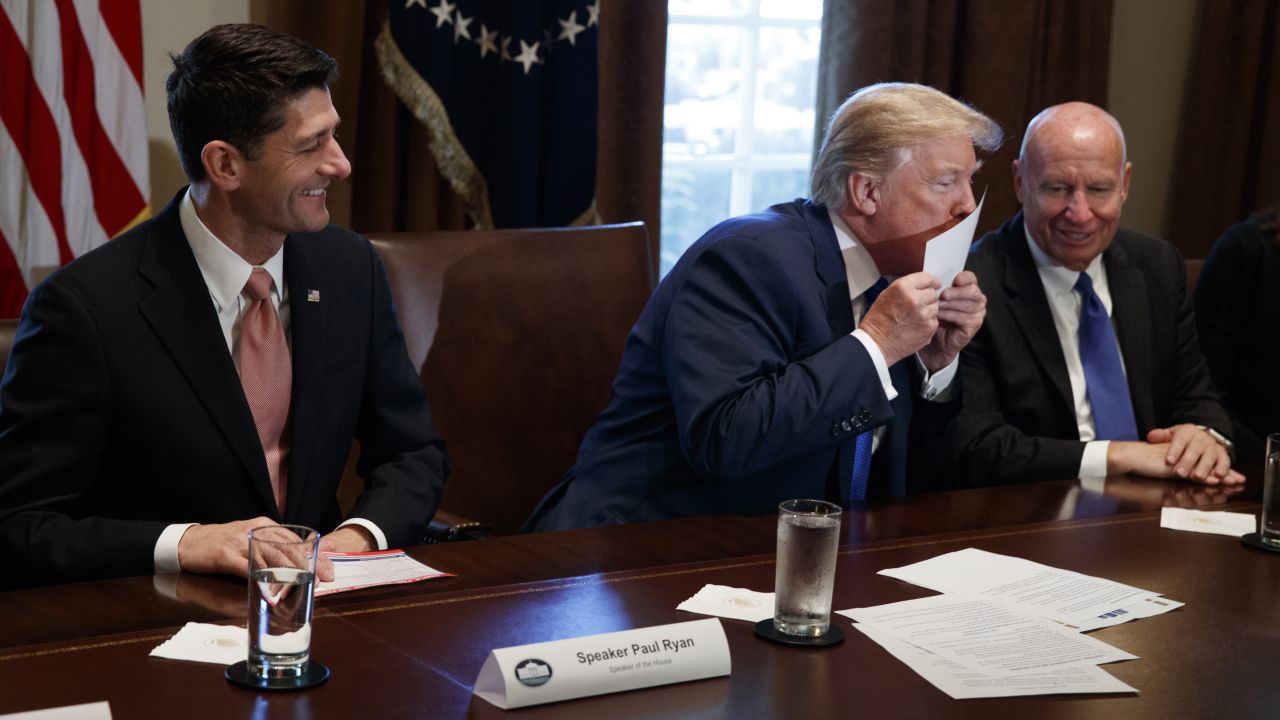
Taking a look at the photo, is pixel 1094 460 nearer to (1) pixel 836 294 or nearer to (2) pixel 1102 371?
(2) pixel 1102 371

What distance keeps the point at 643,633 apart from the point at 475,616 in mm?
249

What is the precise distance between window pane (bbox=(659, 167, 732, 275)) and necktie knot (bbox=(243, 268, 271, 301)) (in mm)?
2304

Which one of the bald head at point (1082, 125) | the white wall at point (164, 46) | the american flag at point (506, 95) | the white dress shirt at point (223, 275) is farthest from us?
the american flag at point (506, 95)

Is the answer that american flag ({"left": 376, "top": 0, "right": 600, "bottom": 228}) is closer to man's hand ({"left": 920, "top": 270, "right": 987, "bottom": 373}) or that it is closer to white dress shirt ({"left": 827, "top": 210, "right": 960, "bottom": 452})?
white dress shirt ({"left": 827, "top": 210, "right": 960, "bottom": 452})

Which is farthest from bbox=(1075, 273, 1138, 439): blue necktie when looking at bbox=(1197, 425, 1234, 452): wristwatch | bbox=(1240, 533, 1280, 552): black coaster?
bbox=(1240, 533, 1280, 552): black coaster

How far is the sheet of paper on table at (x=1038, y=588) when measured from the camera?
5.45 ft

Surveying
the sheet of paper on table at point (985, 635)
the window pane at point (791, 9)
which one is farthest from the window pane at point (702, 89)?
the sheet of paper on table at point (985, 635)

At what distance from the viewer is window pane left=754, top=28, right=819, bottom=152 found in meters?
4.42

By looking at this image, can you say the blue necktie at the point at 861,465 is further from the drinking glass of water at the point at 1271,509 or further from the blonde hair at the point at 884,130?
the drinking glass of water at the point at 1271,509

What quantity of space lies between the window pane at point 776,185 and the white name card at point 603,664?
10.5 feet

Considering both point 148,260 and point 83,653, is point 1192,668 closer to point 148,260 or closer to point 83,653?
point 83,653

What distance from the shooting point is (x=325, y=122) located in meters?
2.15

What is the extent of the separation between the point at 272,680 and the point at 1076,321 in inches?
85.3

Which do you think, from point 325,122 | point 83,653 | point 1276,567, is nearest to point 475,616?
point 83,653
